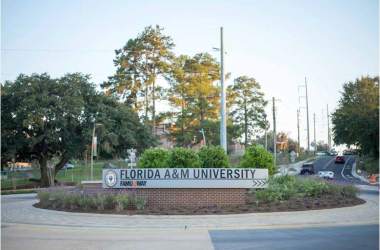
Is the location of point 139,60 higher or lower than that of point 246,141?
higher

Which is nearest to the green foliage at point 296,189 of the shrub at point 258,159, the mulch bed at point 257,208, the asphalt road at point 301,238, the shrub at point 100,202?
the mulch bed at point 257,208

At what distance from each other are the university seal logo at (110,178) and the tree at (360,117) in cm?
2918

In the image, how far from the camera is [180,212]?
62.8ft

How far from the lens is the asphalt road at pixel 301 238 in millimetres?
11445

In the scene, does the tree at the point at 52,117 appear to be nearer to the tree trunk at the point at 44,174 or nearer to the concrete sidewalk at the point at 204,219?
the tree trunk at the point at 44,174

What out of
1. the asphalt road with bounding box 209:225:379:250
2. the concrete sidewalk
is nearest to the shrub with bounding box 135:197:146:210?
the concrete sidewalk

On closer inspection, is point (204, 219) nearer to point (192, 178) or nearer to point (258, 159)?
point (192, 178)

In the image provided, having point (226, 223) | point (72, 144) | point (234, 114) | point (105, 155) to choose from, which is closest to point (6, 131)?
point (72, 144)

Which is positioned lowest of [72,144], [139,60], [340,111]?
[72,144]

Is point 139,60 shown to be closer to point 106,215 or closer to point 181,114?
point 181,114

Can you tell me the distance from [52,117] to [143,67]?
17.6 metres

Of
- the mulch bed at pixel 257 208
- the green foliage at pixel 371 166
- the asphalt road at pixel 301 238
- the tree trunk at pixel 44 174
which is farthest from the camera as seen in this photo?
the green foliage at pixel 371 166

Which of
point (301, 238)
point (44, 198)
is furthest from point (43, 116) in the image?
point (301, 238)

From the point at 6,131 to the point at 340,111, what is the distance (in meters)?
33.3
